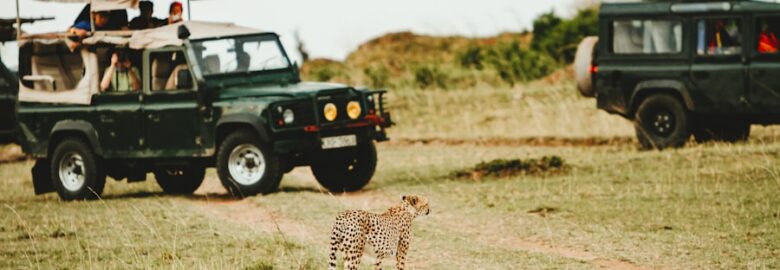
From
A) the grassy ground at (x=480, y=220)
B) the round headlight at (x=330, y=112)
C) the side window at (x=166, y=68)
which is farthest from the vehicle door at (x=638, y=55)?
the side window at (x=166, y=68)

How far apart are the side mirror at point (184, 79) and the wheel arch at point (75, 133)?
1.42 meters

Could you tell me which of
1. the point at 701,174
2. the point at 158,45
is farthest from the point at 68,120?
the point at 701,174

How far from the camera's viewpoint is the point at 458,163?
19.7 metres

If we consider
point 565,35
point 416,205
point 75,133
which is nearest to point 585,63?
point 75,133

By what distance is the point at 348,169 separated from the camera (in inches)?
647

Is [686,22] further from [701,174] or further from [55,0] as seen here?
[55,0]

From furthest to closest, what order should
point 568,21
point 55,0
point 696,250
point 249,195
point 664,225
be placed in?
point 568,21 < point 55,0 < point 249,195 < point 664,225 < point 696,250

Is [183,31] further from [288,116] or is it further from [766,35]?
[766,35]

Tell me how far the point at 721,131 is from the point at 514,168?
3.76 metres

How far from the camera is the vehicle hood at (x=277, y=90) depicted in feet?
50.5

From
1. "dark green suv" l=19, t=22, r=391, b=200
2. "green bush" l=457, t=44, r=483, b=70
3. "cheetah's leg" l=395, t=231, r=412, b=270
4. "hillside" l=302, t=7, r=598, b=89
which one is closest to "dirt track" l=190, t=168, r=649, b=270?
"dark green suv" l=19, t=22, r=391, b=200

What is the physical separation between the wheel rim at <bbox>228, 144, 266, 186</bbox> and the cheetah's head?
6794 millimetres

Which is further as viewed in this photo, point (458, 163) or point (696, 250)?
point (458, 163)

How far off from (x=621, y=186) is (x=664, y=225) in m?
3.22
